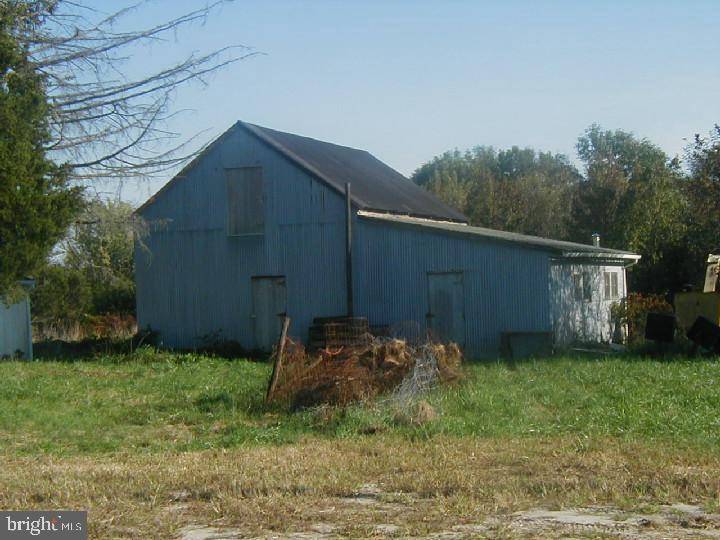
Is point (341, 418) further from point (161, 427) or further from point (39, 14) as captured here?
point (39, 14)

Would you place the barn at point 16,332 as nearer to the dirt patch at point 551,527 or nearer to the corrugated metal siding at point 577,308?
the corrugated metal siding at point 577,308

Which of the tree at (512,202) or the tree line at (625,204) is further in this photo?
the tree at (512,202)

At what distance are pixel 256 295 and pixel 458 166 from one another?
52.1 m

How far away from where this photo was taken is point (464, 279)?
23578 mm

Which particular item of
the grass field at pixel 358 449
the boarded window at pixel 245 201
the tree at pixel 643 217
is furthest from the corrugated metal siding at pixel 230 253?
the tree at pixel 643 217

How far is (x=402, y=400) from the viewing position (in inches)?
548

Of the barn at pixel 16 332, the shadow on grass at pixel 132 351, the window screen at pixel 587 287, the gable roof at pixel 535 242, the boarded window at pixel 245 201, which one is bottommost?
the shadow on grass at pixel 132 351

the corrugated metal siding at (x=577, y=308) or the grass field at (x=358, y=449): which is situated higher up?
the corrugated metal siding at (x=577, y=308)

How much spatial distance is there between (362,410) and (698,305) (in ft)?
39.9

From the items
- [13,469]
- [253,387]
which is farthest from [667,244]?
[13,469]

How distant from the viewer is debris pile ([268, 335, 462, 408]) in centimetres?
1464

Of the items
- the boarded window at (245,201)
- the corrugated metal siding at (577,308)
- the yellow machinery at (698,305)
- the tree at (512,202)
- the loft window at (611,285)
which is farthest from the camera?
the tree at (512,202)

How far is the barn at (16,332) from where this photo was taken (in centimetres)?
2480

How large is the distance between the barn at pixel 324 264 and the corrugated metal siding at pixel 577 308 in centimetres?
5
